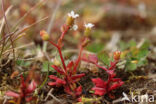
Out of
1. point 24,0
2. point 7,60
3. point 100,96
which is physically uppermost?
point 24,0

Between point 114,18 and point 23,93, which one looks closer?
point 23,93

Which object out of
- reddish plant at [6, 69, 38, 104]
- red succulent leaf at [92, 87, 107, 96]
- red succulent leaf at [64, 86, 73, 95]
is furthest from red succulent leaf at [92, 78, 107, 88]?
reddish plant at [6, 69, 38, 104]

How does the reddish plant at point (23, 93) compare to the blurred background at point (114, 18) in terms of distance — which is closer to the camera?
the reddish plant at point (23, 93)

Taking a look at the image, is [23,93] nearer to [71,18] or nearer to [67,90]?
[67,90]

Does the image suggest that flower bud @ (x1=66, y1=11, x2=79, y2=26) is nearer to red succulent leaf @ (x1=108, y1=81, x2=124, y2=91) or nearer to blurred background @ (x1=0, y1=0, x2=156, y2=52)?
red succulent leaf @ (x1=108, y1=81, x2=124, y2=91)

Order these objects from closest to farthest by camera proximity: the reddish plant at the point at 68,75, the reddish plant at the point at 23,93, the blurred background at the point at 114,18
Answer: the reddish plant at the point at 23,93, the reddish plant at the point at 68,75, the blurred background at the point at 114,18

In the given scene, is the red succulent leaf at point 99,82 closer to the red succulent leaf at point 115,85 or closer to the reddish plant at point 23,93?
the red succulent leaf at point 115,85

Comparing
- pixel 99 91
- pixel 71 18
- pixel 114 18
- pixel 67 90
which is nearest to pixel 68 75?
pixel 67 90

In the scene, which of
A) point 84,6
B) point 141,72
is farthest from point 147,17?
point 141,72

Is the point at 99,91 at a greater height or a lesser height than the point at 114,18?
lesser

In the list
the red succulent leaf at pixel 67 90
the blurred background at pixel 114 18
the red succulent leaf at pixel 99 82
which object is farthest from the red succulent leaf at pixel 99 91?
the blurred background at pixel 114 18

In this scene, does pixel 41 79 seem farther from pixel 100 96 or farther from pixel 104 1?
pixel 104 1
